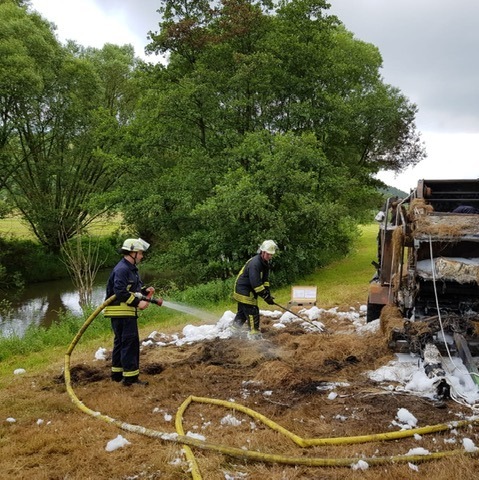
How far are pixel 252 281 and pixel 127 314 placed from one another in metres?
2.18

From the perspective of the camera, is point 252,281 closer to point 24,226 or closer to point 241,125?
point 241,125

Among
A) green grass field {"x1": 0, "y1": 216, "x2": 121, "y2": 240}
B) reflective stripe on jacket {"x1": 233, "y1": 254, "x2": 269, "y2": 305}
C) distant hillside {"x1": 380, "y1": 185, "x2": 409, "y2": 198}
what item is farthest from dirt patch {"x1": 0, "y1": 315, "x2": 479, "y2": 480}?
green grass field {"x1": 0, "y1": 216, "x2": 121, "y2": 240}

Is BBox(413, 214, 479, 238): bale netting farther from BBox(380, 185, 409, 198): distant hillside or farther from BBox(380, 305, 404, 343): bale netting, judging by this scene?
BBox(380, 185, 409, 198): distant hillside

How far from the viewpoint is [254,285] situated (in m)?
7.26

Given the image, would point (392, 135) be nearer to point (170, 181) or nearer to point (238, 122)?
point (238, 122)

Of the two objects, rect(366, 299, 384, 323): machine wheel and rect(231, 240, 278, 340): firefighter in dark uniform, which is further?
rect(366, 299, 384, 323): machine wheel

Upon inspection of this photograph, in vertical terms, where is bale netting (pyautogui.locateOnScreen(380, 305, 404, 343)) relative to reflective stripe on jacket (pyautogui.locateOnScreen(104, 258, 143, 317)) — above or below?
below

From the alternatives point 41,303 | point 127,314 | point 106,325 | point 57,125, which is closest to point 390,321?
point 127,314

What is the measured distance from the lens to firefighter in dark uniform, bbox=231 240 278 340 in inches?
288

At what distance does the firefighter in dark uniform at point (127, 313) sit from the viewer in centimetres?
575

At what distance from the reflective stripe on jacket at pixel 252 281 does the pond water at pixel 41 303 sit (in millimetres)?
8554

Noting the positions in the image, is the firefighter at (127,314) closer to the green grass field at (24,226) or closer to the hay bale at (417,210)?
the hay bale at (417,210)

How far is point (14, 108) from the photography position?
Result: 19859 mm

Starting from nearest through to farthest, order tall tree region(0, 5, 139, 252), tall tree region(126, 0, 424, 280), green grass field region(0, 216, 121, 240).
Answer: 1. tall tree region(126, 0, 424, 280)
2. tall tree region(0, 5, 139, 252)
3. green grass field region(0, 216, 121, 240)
